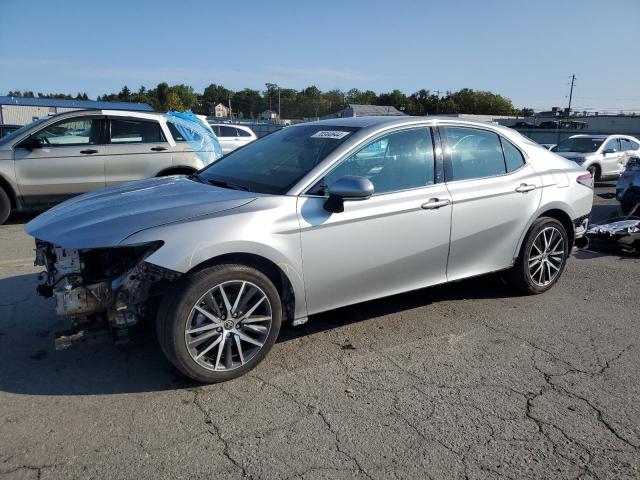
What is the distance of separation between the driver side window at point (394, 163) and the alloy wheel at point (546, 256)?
58.3 inches

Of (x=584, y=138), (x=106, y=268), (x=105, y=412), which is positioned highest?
(x=584, y=138)

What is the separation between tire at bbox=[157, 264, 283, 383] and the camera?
9.91 ft

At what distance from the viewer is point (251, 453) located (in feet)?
8.47

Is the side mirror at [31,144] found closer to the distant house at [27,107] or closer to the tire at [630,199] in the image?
the tire at [630,199]

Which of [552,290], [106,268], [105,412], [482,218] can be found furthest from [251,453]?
[552,290]

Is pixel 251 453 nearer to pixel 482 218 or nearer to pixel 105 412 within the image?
pixel 105 412

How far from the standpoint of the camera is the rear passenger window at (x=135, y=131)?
8484 millimetres

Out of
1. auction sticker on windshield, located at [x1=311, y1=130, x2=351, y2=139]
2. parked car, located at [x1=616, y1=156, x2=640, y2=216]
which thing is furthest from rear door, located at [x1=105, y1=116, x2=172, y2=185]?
parked car, located at [x1=616, y1=156, x2=640, y2=216]

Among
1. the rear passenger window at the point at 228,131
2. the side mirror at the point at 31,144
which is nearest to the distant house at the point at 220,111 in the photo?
the rear passenger window at the point at 228,131

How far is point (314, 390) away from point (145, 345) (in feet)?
4.55

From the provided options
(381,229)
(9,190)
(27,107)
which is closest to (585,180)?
(381,229)

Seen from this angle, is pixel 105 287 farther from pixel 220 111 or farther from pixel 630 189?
pixel 220 111

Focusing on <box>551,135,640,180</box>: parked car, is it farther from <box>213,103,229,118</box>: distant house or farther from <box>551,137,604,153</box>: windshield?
<box>213,103,229,118</box>: distant house

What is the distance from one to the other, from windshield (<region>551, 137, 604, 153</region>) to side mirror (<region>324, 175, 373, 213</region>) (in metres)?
14.3
